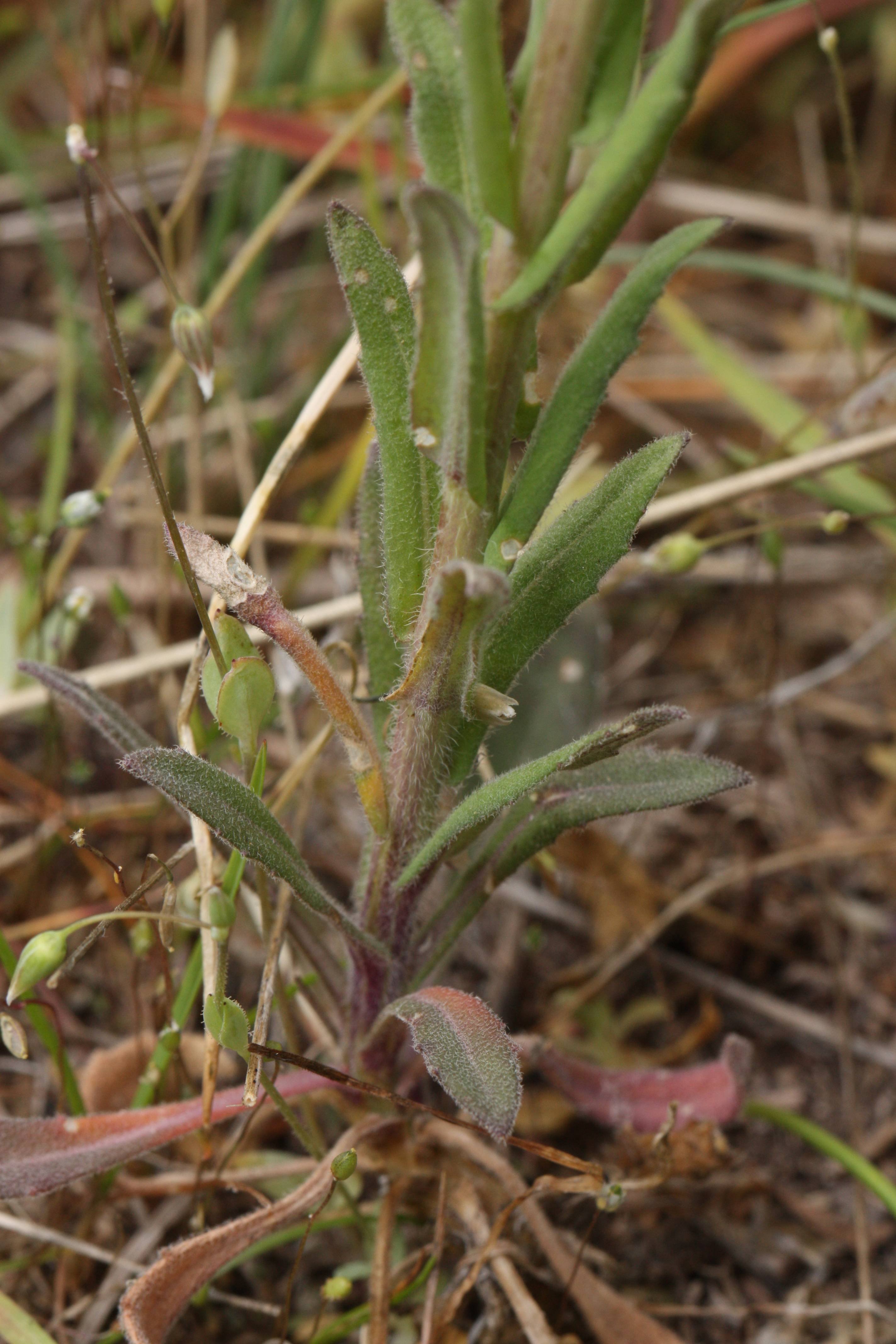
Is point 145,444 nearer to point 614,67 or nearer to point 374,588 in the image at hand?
point 374,588

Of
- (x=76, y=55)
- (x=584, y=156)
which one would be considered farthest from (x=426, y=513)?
(x=76, y=55)

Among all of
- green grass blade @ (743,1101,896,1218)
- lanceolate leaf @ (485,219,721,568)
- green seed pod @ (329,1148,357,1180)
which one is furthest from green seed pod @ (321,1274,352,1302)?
lanceolate leaf @ (485,219,721,568)

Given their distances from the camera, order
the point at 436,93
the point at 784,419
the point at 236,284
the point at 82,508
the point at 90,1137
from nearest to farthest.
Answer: the point at 436,93 < the point at 90,1137 < the point at 82,508 < the point at 236,284 < the point at 784,419

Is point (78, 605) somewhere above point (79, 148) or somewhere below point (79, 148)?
below

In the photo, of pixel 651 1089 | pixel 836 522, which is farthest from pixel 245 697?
pixel 836 522

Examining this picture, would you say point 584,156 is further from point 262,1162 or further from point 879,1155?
point 879,1155

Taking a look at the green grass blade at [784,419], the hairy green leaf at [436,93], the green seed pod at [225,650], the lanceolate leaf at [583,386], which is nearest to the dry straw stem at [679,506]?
the green grass blade at [784,419]

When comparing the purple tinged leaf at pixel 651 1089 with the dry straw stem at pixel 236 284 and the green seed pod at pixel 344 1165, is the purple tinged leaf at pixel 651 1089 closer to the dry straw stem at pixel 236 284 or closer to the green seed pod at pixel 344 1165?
the green seed pod at pixel 344 1165
